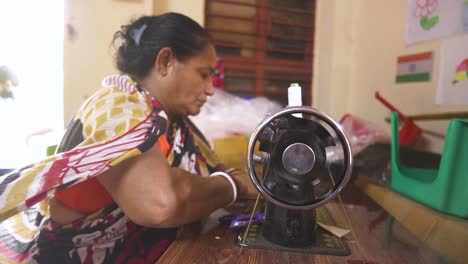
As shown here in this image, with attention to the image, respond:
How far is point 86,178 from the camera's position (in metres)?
0.69

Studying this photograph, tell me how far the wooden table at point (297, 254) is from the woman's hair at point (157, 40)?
590mm

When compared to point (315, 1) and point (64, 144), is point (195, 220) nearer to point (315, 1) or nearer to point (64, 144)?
point (64, 144)

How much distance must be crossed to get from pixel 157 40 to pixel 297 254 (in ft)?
2.51

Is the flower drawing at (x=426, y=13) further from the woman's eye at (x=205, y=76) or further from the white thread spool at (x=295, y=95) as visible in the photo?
the white thread spool at (x=295, y=95)

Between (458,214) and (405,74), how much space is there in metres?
0.97

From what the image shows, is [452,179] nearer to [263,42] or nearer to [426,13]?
[426,13]

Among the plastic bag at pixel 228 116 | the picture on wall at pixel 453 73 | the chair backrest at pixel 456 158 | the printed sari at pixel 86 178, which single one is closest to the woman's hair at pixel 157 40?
the printed sari at pixel 86 178

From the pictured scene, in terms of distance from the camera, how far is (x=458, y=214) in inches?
35.4

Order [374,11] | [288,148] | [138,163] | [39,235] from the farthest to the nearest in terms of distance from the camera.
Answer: [374,11] → [39,235] → [138,163] → [288,148]

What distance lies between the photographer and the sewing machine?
58 cm

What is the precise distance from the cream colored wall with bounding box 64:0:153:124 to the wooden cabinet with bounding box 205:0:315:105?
520 millimetres

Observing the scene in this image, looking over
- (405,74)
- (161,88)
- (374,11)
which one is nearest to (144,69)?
(161,88)

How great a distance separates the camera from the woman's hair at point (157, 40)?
3.28ft

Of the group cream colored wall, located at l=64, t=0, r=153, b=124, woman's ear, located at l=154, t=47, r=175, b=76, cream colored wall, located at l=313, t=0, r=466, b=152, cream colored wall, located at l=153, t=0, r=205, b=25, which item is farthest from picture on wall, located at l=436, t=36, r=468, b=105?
cream colored wall, located at l=64, t=0, r=153, b=124
